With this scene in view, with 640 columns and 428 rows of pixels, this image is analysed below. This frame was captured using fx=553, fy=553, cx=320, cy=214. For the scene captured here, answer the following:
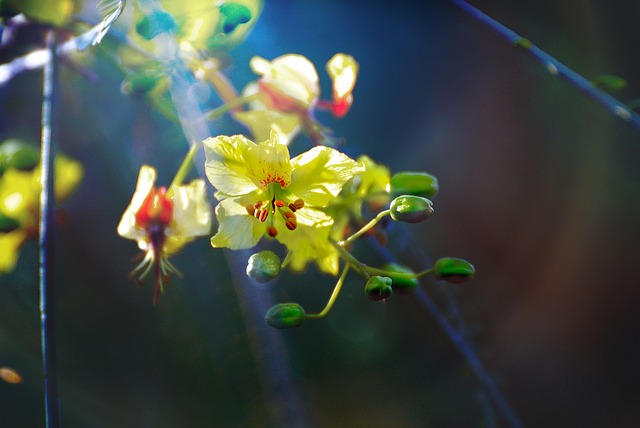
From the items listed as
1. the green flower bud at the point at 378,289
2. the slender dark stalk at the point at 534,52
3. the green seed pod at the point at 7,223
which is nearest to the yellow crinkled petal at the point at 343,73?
the slender dark stalk at the point at 534,52

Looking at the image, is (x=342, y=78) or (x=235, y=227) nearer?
(x=235, y=227)

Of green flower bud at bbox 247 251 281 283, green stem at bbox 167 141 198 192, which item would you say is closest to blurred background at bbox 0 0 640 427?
green stem at bbox 167 141 198 192

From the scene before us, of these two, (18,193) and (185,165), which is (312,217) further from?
(18,193)

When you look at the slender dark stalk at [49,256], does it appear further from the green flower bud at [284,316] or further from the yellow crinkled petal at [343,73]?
the yellow crinkled petal at [343,73]

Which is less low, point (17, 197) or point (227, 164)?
point (17, 197)

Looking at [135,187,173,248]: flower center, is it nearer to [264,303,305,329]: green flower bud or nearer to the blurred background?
[264,303,305,329]: green flower bud

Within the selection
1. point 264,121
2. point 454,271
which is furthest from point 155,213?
point 454,271
